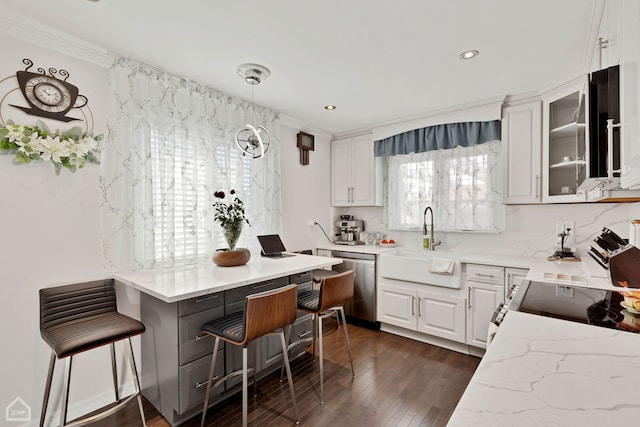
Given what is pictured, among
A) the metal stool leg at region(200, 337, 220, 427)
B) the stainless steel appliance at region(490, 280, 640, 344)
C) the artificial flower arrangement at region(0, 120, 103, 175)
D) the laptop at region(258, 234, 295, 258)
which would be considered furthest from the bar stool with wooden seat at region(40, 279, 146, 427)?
the stainless steel appliance at region(490, 280, 640, 344)

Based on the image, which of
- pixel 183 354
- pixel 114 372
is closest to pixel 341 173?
pixel 183 354

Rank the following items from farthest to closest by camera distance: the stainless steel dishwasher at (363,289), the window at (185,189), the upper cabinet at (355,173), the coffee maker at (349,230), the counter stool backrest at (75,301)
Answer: the coffee maker at (349,230)
the upper cabinet at (355,173)
the stainless steel dishwasher at (363,289)
the window at (185,189)
the counter stool backrest at (75,301)

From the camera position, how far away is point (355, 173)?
3975 mm

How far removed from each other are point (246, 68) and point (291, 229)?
188cm

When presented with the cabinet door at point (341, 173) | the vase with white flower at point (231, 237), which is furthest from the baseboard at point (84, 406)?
the cabinet door at point (341, 173)

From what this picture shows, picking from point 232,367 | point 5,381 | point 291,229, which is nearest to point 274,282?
point 232,367

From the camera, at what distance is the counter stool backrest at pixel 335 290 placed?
2105 millimetres

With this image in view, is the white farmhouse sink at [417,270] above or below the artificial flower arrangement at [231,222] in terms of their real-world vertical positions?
below

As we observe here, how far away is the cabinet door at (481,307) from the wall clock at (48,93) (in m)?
3.40

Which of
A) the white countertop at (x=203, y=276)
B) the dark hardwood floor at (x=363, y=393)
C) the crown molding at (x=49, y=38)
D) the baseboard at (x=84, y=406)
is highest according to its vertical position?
the crown molding at (x=49, y=38)

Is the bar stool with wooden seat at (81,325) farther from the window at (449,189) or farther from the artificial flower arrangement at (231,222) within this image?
the window at (449,189)

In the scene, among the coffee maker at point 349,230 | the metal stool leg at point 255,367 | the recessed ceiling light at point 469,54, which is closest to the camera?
the recessed ceiling light at point 469,54

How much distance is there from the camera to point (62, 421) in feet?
5.28

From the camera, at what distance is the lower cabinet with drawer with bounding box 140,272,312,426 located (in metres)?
1.82
